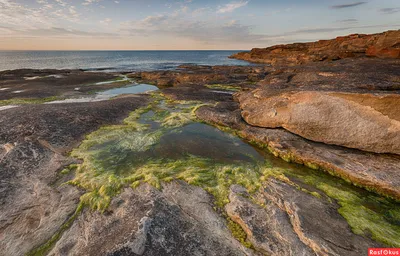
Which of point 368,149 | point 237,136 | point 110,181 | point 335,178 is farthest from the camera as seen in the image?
point 237,136

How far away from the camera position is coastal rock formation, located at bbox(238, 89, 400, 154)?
422 inches

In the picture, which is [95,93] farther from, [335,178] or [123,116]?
[335,178]

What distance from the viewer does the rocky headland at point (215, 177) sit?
259 inches

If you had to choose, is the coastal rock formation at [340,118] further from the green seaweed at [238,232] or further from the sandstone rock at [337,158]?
the green seaweed at [238,232]

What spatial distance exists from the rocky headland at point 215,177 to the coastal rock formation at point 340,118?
0.06m

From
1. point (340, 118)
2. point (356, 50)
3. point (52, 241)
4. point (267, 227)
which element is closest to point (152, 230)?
point (52, 241)

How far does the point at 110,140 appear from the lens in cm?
1448

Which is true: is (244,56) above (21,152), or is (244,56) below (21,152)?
above

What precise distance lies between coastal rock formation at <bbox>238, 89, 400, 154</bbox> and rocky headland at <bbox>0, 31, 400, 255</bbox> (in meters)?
0.06

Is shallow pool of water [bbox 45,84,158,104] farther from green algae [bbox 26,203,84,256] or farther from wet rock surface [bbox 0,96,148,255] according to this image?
green algae [bbox 26,203,84,256]

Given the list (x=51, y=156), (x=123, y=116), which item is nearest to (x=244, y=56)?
(x=123, y=116)

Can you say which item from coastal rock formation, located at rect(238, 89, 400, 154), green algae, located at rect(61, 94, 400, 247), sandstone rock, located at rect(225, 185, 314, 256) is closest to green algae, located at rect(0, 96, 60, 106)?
green algae, located at rect(61, 94, 400, 247)

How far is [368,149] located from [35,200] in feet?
54.9
